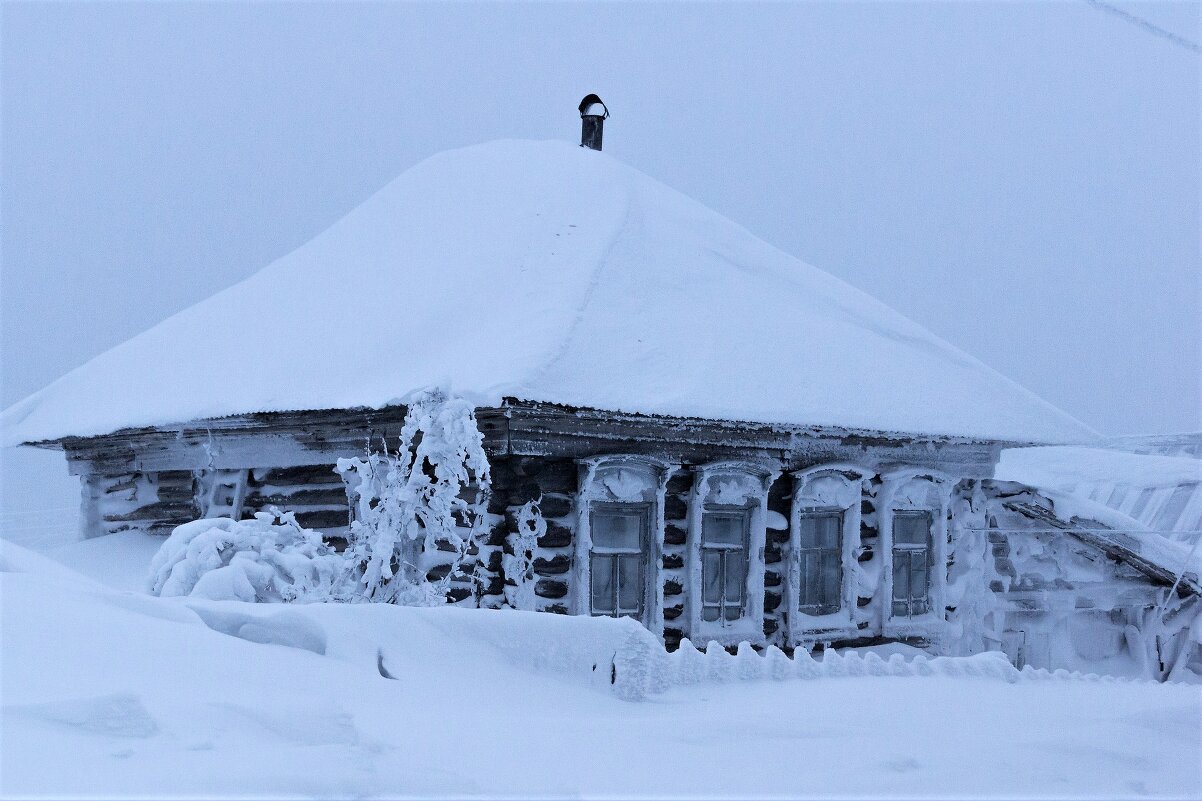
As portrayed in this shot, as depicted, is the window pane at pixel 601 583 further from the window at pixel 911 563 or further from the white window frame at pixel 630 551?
the window at pixel 911 563

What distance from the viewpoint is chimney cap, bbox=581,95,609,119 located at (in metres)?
14.9

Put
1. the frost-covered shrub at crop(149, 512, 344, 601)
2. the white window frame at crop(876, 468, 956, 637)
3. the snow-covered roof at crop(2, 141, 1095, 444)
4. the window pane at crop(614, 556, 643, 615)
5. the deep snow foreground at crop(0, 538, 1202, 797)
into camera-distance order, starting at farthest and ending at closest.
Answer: the white window frame at crop(876, 468, 956, 637), the window pane at crop(614, 556, 643, 615), the snow-covered roof at crop(2, 141, 1095, 444), the frost-covered shrub at crop(149, 512, 344, 601), the deep snow foreground at crop(0, 538, 1202, 797)

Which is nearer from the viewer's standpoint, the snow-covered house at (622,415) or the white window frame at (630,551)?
the snow-covered house at (622,415)

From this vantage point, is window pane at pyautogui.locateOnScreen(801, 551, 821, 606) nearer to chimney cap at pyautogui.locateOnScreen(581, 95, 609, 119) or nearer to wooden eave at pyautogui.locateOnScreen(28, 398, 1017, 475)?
wooden eave at pyautogui.locateOnScreen(28, 398, 1017, 475)

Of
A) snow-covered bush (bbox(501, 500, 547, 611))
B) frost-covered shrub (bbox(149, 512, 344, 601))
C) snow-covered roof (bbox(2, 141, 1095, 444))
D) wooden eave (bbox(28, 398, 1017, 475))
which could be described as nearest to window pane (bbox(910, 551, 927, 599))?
wooden eave (bbox(28, 398, 1017, 475))

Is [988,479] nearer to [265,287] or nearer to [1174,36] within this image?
[1174,36]

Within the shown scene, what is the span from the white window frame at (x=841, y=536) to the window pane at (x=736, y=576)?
50 centimetres

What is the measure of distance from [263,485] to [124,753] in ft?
27.2

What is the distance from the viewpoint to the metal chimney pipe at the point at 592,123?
14938 millimetres

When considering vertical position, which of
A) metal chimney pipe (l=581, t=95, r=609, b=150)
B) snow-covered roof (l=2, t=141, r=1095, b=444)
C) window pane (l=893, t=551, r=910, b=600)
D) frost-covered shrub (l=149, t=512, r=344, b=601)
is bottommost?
window pane (l=893, t=551, r=910, b=600)

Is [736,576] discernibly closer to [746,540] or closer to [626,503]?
[746,540]

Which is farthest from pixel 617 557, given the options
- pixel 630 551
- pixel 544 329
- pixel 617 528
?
pixel 544 329

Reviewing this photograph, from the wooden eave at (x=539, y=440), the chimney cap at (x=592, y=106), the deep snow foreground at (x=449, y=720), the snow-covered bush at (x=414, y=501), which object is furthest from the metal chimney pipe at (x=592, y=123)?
the deep snow foreground at (x=449, y=720)

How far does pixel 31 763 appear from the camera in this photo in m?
3.25
